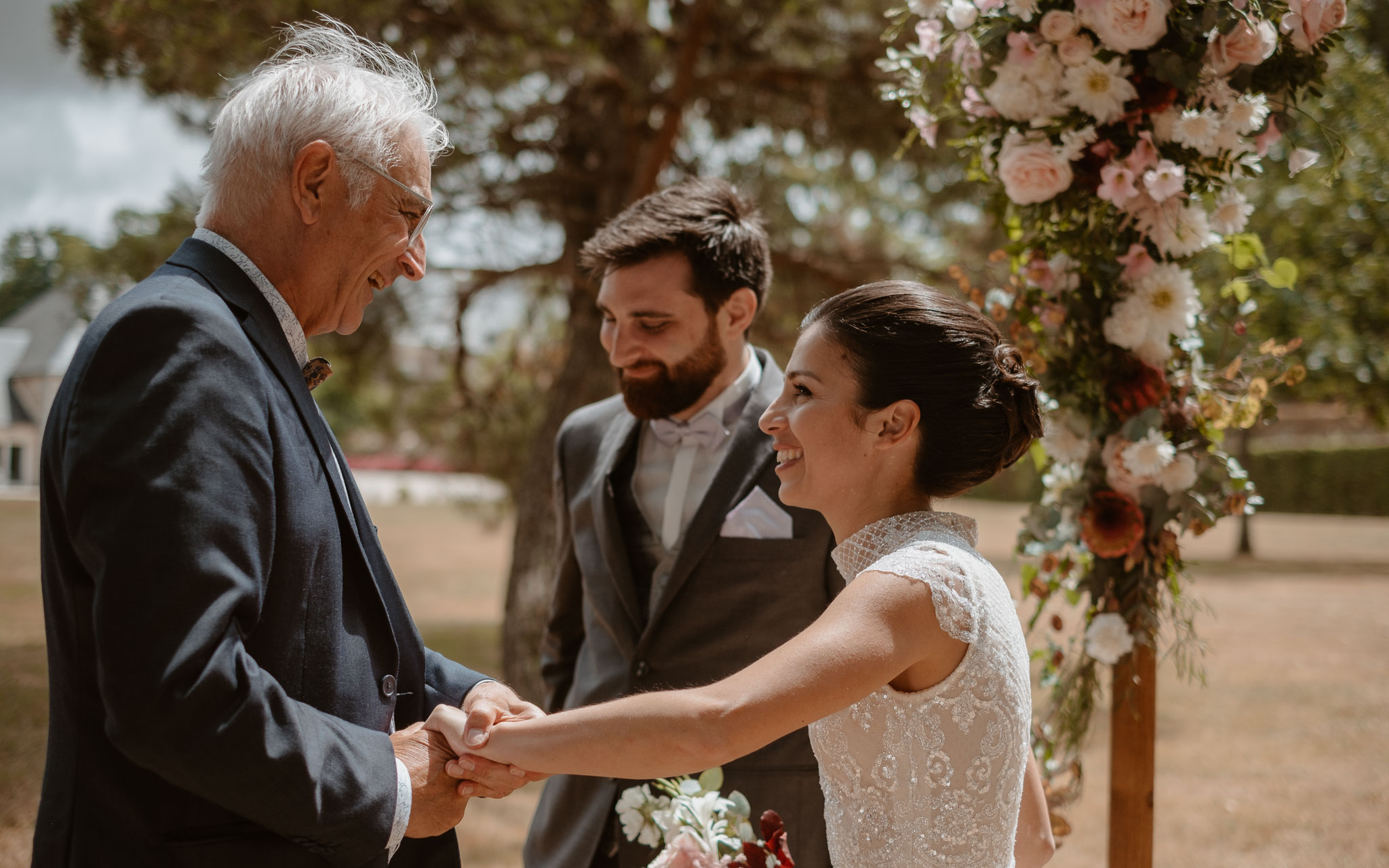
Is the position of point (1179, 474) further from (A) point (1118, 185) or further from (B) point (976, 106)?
(B) point (976, 106)

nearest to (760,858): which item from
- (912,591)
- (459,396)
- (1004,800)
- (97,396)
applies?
(1004,800)

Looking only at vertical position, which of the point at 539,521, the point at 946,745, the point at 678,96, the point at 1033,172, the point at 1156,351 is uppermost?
the point at 678,96

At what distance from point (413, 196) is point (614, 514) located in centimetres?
119

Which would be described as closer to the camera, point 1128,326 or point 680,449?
point 1128,326

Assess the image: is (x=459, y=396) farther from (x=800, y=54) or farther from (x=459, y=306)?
(x=800, y=54)

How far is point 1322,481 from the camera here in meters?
29.8

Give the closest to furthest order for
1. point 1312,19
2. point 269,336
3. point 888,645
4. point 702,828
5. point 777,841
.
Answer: point 888,645 < point 269,336 < point 777,841 < point 702,828 < point 1312,19

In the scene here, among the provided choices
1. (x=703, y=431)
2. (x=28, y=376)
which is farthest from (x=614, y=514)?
(x=28, y=376)

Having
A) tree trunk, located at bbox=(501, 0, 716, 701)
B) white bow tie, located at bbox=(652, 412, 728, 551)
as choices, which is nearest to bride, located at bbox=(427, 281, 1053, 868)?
white bow tie, located at bbox=(652, 412, 728, 551)

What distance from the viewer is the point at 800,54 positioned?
857 cm

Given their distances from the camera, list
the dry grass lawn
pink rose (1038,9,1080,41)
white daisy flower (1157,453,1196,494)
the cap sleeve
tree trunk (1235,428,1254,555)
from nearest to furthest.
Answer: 1. the cap sleeve
2. pink rose (1038,9,1080,41)
3. white daisy flower (1157,453,1196,494)
4. the dry grass lawn
5. tree trunk (1235,428,1254,555)

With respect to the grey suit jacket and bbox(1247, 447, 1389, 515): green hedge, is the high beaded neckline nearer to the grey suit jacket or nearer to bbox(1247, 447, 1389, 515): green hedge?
the grey suit jacket

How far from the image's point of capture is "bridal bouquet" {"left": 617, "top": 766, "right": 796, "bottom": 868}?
1.69 metres

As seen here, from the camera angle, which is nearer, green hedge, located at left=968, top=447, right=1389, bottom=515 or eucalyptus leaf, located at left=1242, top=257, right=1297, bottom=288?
eucalyptus leaf, located at left=1242, top=257, right=1297, bottom=288
